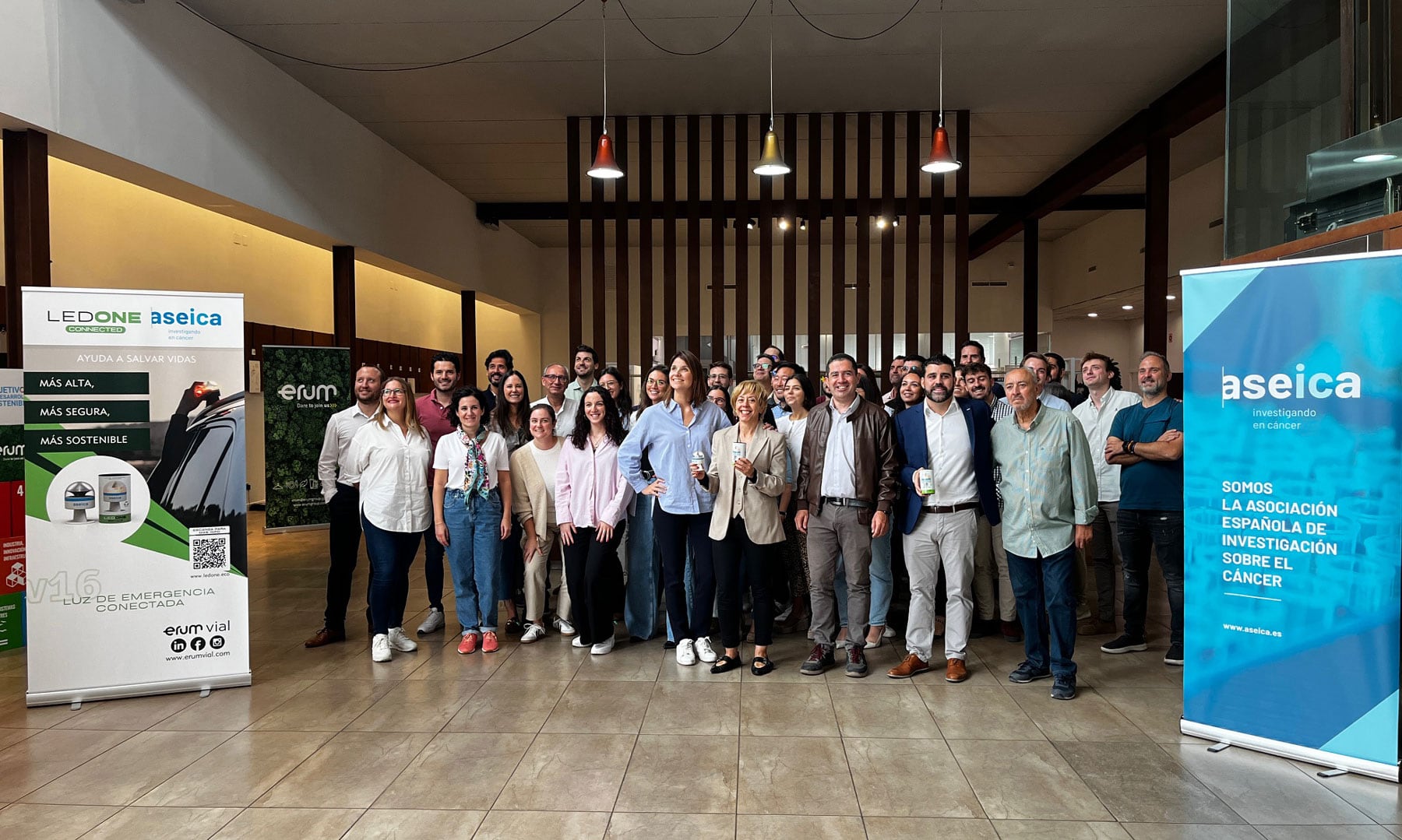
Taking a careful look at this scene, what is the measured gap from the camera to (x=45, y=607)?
4.16 meters

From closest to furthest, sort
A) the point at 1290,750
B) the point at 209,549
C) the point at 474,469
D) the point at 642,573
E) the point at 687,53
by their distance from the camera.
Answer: the point at 1290,750 < the point at 209,549 < the point at 474,469 < the point at 642,573 < the point at 687,53

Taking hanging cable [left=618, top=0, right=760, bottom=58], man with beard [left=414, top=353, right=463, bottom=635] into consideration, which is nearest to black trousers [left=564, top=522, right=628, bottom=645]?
man with beard [left=414, top=353, right=463, bottom=635]

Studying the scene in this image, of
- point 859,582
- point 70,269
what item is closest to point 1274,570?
point 859,582

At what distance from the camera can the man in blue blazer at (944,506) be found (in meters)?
4.48

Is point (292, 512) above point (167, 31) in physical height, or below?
below

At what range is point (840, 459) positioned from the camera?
15.2 ft

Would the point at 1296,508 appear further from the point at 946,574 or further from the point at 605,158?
the point at 605,158

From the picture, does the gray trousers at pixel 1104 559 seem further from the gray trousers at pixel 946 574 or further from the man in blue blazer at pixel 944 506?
the gray trousers at pixel 946 574

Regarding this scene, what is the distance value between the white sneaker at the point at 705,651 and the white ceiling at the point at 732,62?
487 centimetres

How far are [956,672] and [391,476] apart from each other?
3264 millimetres

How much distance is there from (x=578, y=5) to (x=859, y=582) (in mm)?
4935

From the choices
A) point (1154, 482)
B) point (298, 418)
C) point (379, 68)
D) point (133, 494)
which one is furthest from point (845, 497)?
point (298, 418)

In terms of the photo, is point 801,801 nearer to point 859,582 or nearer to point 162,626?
point 859,582

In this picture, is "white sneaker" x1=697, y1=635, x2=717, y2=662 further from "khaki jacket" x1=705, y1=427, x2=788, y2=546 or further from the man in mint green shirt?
the man in mint green shirt
